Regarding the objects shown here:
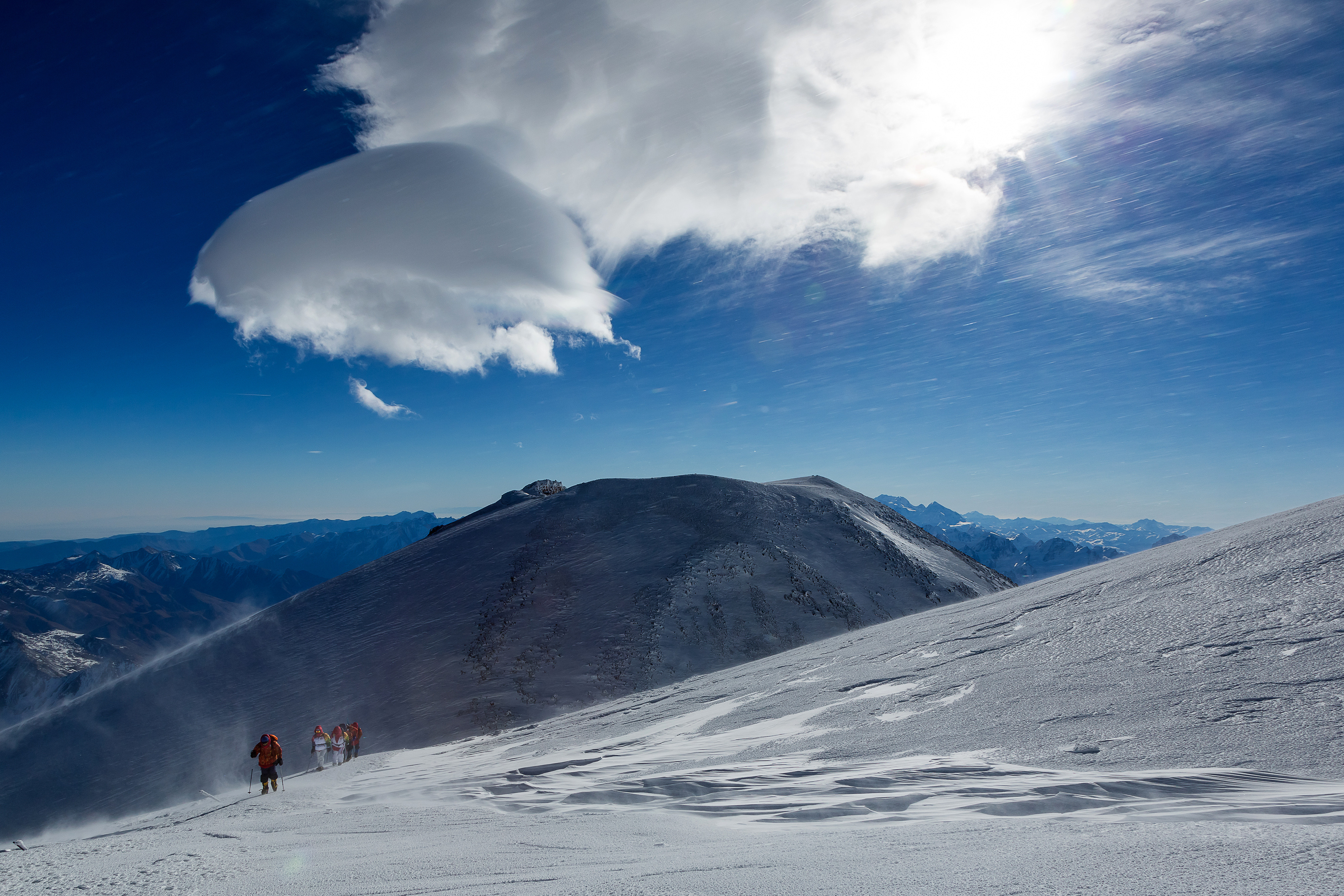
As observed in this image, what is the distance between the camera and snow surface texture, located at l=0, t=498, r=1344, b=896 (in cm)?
467

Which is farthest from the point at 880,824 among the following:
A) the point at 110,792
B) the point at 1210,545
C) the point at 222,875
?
the point at 110,792

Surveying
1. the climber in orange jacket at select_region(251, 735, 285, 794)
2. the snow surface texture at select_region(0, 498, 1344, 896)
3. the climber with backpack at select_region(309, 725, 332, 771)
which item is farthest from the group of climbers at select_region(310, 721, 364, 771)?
the snow surface texture at select_region(0, 498, 1344, 896)

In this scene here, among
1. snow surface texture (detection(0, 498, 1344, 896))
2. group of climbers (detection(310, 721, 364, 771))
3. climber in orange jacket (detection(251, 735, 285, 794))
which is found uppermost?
snow surface texture (detection(0, 498, 1344, 896))

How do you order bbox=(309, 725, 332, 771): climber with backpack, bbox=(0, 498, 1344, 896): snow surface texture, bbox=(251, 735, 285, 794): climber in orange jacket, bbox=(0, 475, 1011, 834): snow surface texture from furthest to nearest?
bbox=(0, 475, 1011, 834): snow surface texture < bbox=(309, 725, 332, 771): climber with backpack < bbox=(251, 735, 285, 794): climber in orange jacket < bbox=(0, 498, 1344, 896): snow surface texture

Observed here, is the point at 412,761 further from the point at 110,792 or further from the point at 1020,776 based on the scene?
the point at 110,792

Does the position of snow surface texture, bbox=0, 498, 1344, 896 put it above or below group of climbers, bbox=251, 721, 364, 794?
above

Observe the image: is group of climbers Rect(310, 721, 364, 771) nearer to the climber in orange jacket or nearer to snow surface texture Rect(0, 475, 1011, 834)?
snow surface texture Rect(0, 475, 1011, 834)

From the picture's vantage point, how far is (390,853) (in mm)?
7074

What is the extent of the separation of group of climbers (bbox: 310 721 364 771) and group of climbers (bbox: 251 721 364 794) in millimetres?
12

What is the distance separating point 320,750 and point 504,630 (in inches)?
512

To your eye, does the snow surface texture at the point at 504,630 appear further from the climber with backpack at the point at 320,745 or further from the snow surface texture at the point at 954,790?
the snow surface texture at the point at 954,790

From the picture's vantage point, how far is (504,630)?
3459cm

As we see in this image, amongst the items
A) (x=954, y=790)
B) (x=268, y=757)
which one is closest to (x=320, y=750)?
(x=268, y=757)

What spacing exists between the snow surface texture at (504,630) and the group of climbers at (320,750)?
1.75m
